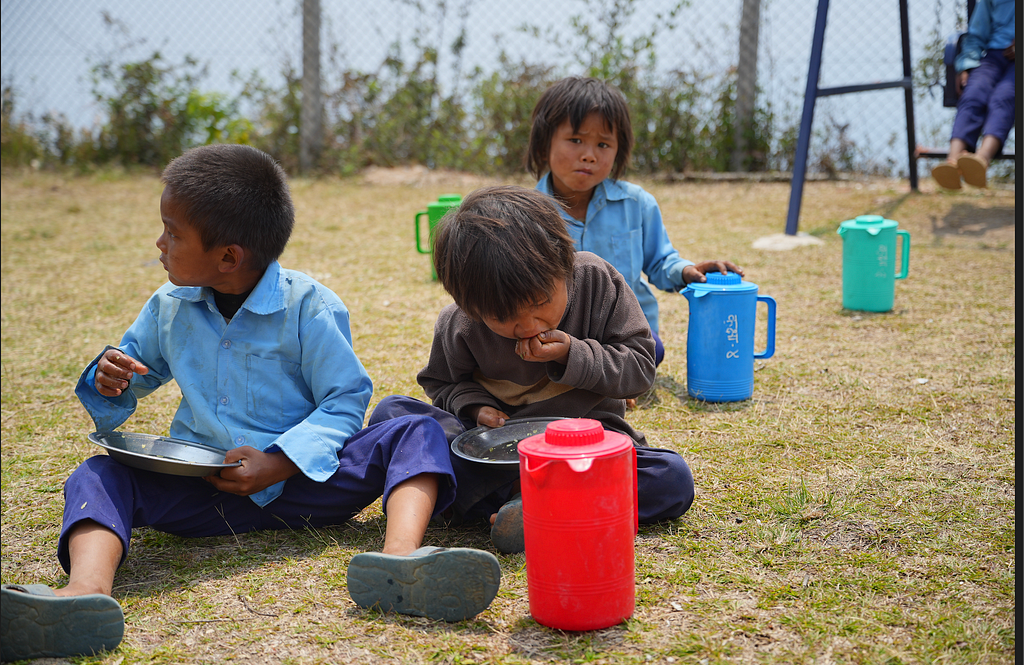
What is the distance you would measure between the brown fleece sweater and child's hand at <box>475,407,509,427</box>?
0.06 m

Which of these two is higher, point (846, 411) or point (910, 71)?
point (910, 71)

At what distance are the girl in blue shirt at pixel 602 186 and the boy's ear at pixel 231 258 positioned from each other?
1.35 m

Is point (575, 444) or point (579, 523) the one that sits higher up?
point (575, 444)

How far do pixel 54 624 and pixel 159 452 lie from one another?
0.51m

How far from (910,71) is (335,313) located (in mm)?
5450

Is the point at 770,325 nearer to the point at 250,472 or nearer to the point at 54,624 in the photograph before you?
the point at 250,472

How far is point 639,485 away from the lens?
194 cm

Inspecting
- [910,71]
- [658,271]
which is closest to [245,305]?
[658,271]

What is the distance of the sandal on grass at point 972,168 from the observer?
16.9ft

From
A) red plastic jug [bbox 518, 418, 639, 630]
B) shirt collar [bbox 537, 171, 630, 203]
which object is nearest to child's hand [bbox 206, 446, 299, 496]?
red plastic jug [bbox 518, 418, 639, 630]

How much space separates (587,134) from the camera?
3045 millimetres

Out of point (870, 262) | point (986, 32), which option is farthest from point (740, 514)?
point (986, 32)

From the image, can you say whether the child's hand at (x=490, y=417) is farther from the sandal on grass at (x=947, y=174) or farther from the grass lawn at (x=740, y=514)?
the sandal on grass at (x=947, y=174)

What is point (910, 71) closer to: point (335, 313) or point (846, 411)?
point (846, 411)
